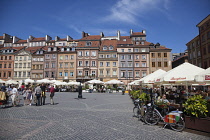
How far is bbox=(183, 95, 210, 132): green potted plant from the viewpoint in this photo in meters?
5.73

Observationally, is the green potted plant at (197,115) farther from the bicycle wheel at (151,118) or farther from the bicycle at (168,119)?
the bicycle wheel at (151,118)

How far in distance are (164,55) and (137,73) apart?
387 inches

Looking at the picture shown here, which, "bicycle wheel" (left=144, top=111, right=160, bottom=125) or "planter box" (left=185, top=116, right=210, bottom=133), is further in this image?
"bicycle wheel" (left=144, top=111, right=160, bottom=125)

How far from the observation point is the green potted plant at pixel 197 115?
18.8ft

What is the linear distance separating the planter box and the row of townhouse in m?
42.4

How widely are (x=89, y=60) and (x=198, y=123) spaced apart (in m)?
45.7

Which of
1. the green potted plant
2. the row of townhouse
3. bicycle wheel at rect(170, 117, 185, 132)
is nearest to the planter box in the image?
the green potted plant

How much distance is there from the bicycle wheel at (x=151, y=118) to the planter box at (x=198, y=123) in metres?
1.29

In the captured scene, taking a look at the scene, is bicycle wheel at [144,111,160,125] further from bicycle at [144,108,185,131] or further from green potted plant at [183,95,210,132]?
green potted plant at [183,95,210,132]

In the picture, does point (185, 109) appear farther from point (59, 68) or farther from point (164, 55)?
point (59, 68)

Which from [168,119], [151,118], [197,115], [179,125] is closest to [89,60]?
[151,118]

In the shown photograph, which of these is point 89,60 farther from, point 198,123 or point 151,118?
point 198,123

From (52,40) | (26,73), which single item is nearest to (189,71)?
(26,73)

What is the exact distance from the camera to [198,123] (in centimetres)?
589
